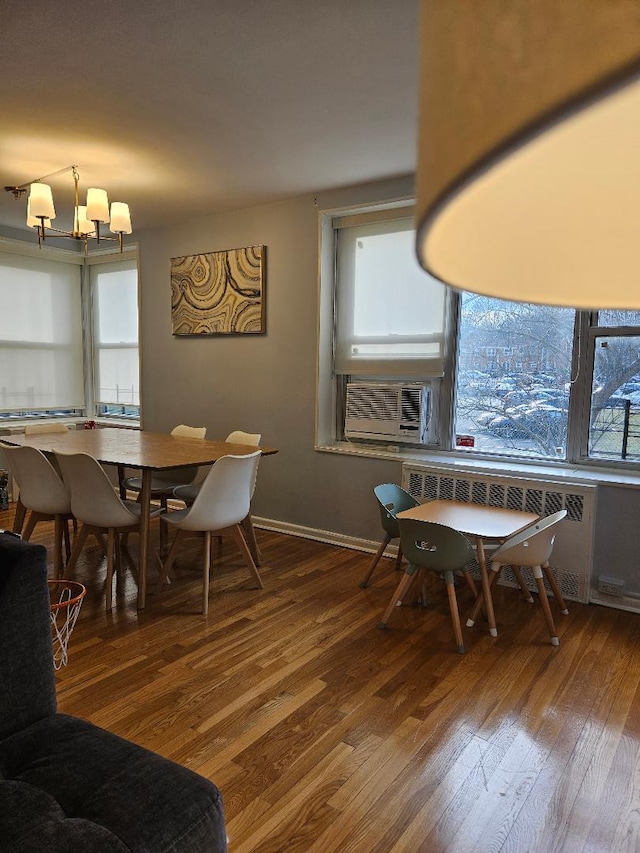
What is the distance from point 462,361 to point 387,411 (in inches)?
25.7

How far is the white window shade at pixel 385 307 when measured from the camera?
4.12 meters

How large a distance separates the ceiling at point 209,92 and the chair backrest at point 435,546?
6.06 ft

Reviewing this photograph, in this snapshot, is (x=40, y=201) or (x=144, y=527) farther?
(x=40, y=201)

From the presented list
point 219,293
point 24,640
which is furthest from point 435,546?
point 219,293

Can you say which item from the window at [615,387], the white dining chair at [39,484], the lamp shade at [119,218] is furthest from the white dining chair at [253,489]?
the window at [615,387]

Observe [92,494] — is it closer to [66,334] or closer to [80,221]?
[80,221]

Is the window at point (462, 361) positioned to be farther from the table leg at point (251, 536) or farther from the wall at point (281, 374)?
the table leg at point (251, 536)

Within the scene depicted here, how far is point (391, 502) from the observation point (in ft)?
11.7

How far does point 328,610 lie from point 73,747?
196 cm

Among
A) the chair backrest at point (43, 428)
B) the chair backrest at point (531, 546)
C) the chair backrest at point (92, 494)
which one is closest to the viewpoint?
the chair backrest at point (531, 546)

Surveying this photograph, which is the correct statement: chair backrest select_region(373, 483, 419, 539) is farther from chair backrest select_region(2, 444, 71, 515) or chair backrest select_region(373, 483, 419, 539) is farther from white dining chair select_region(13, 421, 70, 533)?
white dining chair select_region(13, 421, 70, 533)

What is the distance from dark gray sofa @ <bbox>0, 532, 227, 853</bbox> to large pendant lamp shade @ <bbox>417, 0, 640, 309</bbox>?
4.30 ft

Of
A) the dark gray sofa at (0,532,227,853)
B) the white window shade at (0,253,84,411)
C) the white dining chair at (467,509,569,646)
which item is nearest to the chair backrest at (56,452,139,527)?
the dark gray sofa at (0,532,227,853)

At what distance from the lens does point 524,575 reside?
11.7ft
